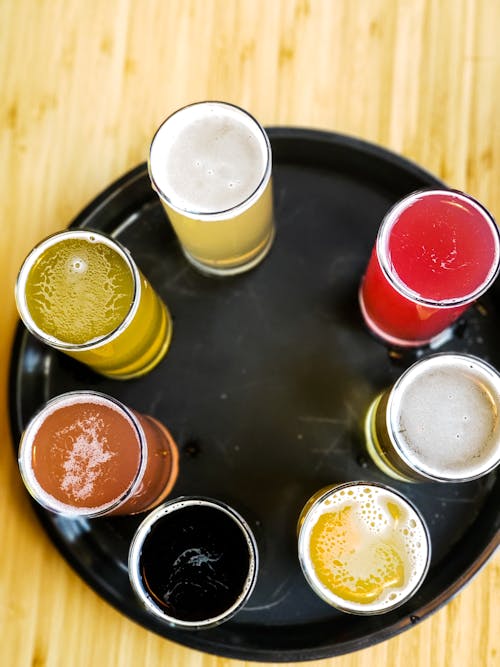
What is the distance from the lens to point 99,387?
1107 millimetres

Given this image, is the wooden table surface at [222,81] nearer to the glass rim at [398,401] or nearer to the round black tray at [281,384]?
the round black tray at [281,384]

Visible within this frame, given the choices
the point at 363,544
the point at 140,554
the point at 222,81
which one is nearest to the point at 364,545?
the point at 363,544

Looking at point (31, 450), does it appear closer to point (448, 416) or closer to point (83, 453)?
point (83, 453)

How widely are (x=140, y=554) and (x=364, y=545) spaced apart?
332 millimetres

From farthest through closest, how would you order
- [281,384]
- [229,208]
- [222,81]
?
1. [222,81]
2. [281,384]
3. [229,208]

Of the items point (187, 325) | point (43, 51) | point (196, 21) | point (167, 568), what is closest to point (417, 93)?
point (196, 21)

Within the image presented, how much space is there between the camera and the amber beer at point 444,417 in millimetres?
953

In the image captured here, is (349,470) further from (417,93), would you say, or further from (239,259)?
Result: (417,93)

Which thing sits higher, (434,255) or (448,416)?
(434,255)

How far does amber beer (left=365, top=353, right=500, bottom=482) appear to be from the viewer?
95 centimetres

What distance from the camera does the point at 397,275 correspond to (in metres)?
0.94

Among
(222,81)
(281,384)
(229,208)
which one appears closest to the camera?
(229,208)

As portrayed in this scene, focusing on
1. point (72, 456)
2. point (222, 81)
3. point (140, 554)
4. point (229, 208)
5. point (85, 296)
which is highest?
point (222, 81)

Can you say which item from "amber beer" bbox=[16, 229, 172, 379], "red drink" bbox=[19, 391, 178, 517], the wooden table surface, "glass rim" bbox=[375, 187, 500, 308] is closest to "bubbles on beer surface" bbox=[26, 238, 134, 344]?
"amber beer" bbox=[16, 229, 172, 379]
